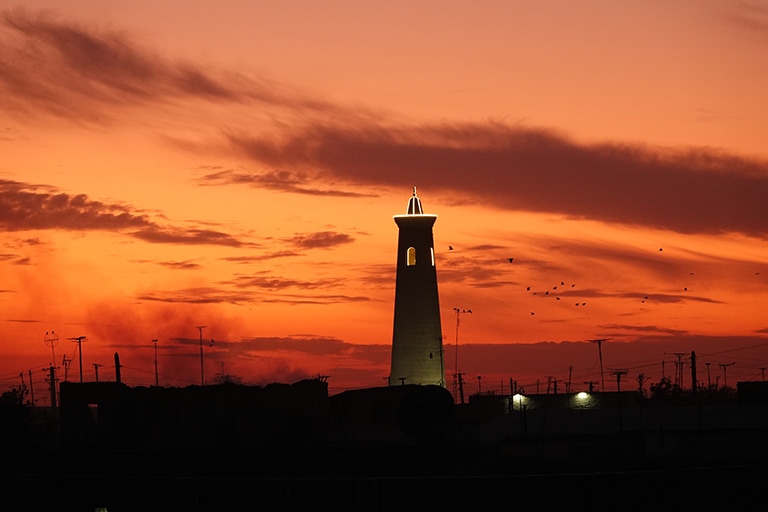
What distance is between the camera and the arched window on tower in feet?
250

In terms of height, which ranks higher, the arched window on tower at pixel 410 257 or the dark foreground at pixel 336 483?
the arched window on tower at pixel 410 257

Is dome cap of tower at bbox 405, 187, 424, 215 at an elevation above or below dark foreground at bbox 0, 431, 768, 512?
above

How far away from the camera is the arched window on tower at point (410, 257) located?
2995 inches

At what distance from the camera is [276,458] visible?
28.6 metres

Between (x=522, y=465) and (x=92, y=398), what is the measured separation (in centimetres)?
2039

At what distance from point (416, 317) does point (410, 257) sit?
3.83 metres

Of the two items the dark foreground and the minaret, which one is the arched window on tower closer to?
the minaret

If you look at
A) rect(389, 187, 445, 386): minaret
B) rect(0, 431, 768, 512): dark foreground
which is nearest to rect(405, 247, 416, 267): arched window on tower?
rect(389, 187, 445, 386): minaret

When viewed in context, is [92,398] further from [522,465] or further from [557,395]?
[557,395]

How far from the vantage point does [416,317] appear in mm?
75062

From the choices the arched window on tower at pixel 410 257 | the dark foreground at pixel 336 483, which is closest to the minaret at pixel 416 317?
the arched window on tower at pixel 410 257

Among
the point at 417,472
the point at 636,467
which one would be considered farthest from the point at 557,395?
the point at 417,472

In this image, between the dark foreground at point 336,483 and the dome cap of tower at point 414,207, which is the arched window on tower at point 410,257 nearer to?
the dome cap of tower at point 414,207

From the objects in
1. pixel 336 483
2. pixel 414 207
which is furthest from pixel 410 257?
pixel 336 483
